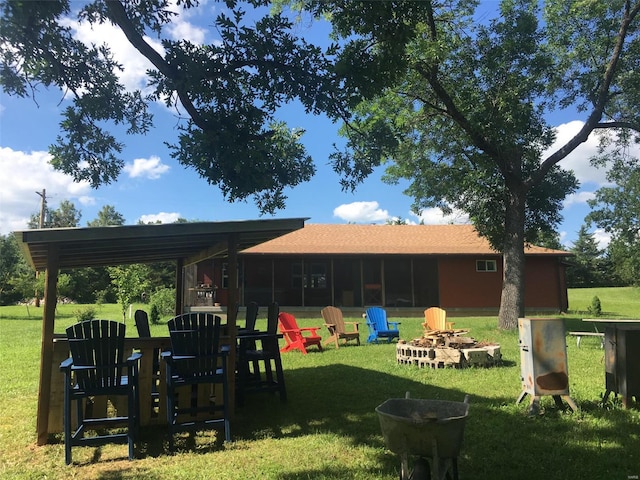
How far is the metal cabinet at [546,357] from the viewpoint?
16.3 feet

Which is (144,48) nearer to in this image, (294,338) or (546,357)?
(294,338)

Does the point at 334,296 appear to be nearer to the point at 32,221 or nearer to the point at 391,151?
the point at 391,151

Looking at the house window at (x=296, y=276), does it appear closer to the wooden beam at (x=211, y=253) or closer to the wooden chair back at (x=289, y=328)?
the wooden chair back at (x=289, y=328)

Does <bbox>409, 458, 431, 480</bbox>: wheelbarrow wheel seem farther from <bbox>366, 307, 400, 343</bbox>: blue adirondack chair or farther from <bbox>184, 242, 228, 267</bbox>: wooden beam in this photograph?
<bbox>366, 307, 400, 343</bbox>: blue adirondack chair

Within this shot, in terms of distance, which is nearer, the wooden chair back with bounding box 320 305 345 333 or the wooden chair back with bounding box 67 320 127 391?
the wooden chair back with bounding box 67 320 127 391

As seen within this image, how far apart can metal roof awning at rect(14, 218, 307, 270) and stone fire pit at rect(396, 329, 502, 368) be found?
11.7ft

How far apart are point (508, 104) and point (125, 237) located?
35.9 feet

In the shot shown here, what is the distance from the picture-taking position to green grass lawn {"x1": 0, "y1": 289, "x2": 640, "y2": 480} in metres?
3.76

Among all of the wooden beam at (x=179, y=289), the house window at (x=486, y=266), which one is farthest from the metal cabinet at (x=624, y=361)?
the house window at (x=486, y=266)

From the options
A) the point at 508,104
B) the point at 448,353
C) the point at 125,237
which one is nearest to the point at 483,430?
the point at 448,353

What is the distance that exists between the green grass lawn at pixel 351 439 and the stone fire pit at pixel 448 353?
0.52m

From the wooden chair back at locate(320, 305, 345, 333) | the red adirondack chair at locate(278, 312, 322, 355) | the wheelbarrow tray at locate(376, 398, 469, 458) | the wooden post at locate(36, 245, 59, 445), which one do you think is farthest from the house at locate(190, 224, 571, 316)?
the wheelbarrow tray at locate(376, 398, 469, 458)

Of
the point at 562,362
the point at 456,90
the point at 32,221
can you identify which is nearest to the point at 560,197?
the point at 456,90

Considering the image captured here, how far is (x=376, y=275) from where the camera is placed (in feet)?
78.7
